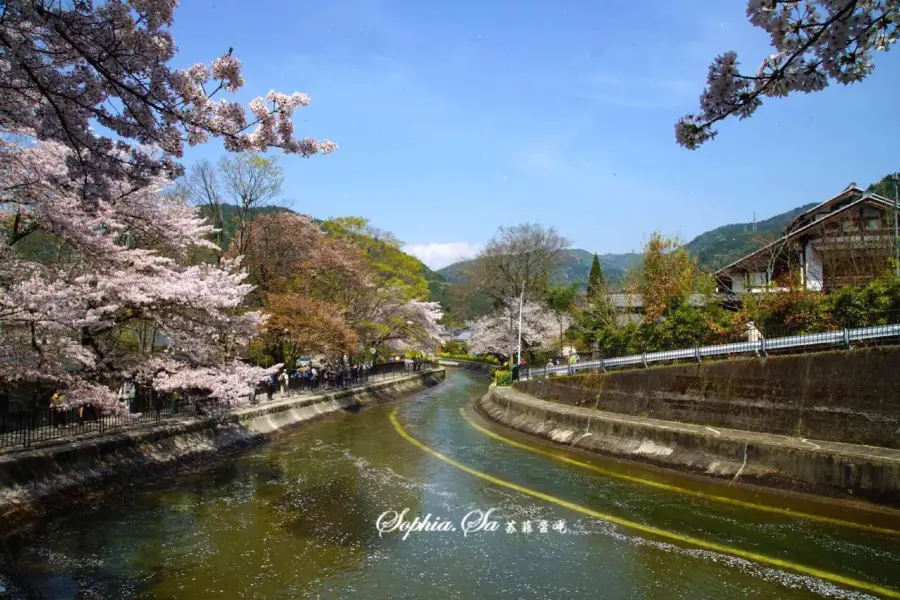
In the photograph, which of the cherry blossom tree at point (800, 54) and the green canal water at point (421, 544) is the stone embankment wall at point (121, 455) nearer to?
the green canal water at point (421, 544)

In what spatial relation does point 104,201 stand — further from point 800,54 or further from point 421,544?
point 800,54

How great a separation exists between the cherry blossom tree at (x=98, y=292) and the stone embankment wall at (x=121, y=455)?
1.49 m

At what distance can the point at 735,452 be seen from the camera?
48.9ft

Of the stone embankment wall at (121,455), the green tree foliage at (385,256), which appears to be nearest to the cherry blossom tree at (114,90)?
the stone embankment wall at (121,455)

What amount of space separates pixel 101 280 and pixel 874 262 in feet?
98.5

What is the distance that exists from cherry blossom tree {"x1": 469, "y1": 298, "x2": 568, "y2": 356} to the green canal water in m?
39.8

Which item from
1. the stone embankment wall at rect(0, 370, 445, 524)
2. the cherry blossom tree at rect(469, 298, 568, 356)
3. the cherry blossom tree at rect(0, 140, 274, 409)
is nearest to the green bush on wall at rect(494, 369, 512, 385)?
the stone embankment wall at rect(0, 370, 445, 524)

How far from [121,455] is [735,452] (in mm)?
17027

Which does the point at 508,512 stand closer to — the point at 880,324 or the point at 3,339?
the point at 880,324

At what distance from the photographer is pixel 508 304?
58.3 m

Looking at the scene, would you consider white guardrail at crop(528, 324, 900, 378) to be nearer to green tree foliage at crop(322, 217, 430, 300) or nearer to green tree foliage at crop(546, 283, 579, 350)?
green tree foliage at crop(322, 217, 430, 300)

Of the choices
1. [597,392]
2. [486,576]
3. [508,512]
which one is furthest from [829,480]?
[597,392]

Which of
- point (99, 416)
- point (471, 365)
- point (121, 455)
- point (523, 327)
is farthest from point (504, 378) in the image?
point (471, 365)

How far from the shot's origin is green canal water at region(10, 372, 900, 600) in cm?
903
